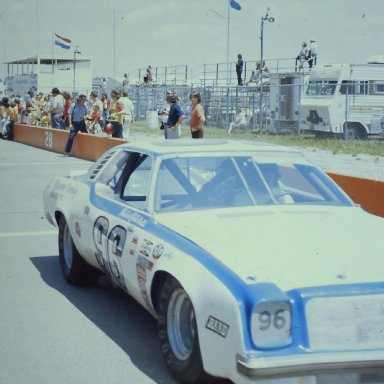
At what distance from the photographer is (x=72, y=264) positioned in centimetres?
669

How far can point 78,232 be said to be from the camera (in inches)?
250

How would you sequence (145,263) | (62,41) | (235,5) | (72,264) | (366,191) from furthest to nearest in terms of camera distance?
1. (62,41)
2. (235,5)
3. (366,191)
4. (72,264)
5. (145,263)

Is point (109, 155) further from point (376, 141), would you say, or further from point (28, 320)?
point (376, 141)

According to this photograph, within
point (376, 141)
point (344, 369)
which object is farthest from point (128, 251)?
point (376, 141)

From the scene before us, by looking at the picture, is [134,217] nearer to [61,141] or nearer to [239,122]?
[61,141]

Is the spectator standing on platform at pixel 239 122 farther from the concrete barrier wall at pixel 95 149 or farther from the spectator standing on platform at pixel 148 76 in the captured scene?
the spectator standing on platform at pixel 148 76

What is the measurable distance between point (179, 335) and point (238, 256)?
0.65m

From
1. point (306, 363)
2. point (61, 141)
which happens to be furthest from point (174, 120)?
point (306, 363)

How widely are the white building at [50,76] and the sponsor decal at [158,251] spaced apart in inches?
2414

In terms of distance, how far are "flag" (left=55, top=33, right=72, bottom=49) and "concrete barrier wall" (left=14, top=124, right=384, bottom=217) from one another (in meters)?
36.9

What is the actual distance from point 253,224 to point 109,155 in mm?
2144

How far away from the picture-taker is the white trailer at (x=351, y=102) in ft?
85.4

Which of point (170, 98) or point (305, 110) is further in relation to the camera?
point (305, 110)

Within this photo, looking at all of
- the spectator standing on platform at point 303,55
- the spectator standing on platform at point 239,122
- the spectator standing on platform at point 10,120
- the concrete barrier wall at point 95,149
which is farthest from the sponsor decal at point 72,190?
the spectator standing on platform at point 303,55
